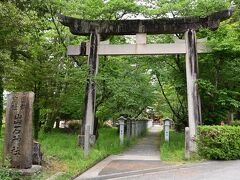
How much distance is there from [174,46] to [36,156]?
30.8ft

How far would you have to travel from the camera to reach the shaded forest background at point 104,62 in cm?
1391

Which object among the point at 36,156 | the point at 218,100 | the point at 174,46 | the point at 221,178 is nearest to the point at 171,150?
the point at 218,100

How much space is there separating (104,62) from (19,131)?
427 inches

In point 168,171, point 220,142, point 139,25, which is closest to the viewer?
point 168,171

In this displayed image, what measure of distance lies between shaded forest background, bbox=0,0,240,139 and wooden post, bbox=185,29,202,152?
507 millimetres

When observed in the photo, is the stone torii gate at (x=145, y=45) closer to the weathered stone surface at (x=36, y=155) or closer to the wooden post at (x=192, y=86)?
the wooden post at (x=192, y=86)

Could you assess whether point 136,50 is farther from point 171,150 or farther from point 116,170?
point 116,170

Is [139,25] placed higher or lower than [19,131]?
higher

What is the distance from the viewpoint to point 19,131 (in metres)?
8.55

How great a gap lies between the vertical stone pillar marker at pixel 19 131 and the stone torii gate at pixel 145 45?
287 inches

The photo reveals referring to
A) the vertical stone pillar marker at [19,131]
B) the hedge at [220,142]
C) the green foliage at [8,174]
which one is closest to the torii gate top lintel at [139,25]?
the hedge at [220,142]

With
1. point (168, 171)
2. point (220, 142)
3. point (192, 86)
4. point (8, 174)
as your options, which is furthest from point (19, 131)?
point (192, 86)

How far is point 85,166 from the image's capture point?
10734 mm

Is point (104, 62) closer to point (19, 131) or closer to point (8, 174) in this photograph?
point (19, 131)
